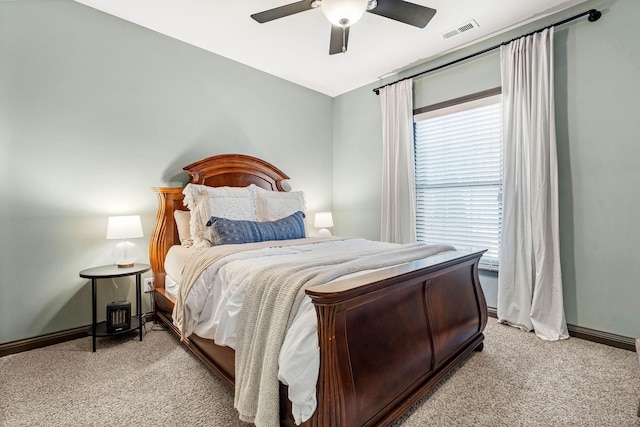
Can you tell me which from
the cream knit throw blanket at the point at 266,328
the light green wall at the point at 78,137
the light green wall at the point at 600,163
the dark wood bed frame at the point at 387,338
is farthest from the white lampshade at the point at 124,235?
the light green wall at the point at 600,163

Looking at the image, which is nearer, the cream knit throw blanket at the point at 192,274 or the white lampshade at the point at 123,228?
the cream knit throw blanket at the point at 192,274

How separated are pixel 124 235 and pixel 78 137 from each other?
92cm

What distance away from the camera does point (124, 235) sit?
2480 millimetres

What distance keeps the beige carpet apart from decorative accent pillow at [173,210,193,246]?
861mm

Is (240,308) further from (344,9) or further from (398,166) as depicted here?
(398,166)

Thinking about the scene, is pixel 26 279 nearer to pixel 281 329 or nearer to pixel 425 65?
pixel 281 329

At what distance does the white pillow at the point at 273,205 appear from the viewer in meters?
3.18

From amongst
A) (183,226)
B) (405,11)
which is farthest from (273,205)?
(405,11)

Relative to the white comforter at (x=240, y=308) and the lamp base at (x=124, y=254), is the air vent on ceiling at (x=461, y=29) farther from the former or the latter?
the lamp base at (x=124, y=254)

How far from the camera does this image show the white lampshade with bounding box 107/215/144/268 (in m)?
2.47

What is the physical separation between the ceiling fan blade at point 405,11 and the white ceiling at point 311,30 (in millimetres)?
563

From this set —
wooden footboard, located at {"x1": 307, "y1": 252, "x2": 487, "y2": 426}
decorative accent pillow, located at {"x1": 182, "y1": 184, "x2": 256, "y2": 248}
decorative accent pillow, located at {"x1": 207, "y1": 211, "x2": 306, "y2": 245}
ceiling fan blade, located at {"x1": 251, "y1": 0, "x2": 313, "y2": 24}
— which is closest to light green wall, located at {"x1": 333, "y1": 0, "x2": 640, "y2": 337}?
wooden footboard, located at {"x1": 307, "y1": 252, "x2": 487, "y2": 426}

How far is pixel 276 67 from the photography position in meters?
3.76

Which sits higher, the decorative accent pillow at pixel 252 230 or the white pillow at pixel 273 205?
the white pillow at pixel 273 205
